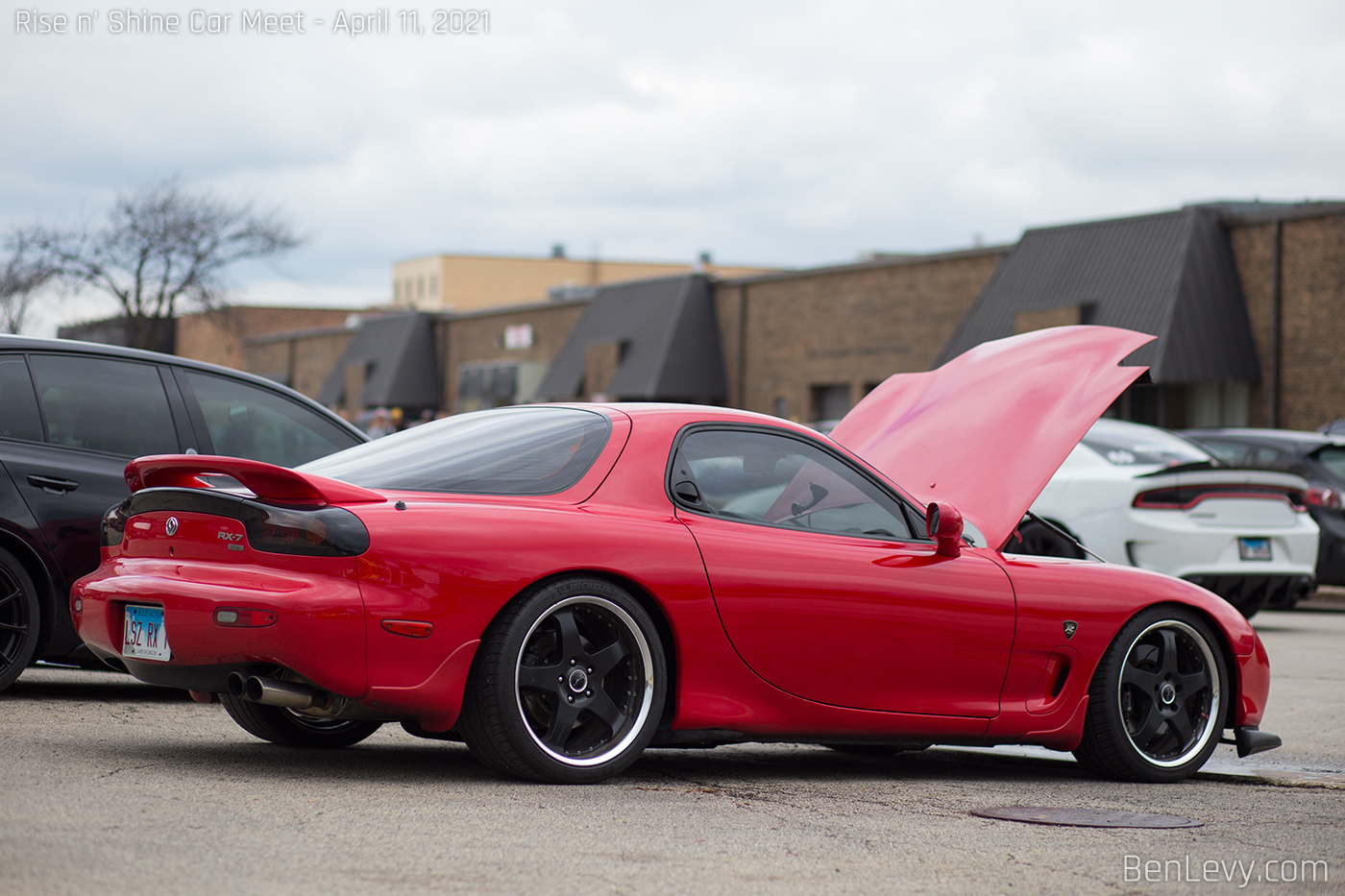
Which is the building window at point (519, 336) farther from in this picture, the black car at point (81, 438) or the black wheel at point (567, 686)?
the black wheel at point (567, 686)

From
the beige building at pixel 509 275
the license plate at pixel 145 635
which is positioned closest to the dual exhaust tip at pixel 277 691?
the license plate at pixel 145 635

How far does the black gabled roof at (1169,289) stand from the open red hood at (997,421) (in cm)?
2330

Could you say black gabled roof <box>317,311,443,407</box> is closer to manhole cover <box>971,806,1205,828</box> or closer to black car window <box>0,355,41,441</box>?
black car window <box>0,355,41,441</box>

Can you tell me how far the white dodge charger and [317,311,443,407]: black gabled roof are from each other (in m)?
51.4

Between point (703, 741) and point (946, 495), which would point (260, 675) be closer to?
point (703, 741)

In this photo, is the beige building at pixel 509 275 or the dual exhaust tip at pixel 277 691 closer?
the dual exhaust tip at pixel 277 691

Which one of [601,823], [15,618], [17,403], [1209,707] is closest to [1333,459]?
[1209,707]

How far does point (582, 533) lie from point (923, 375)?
2.68 meters

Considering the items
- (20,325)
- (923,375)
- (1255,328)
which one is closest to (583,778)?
(923,375)

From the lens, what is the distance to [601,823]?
4.66 m

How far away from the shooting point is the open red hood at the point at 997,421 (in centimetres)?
632

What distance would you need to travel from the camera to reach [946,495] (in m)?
6.48
